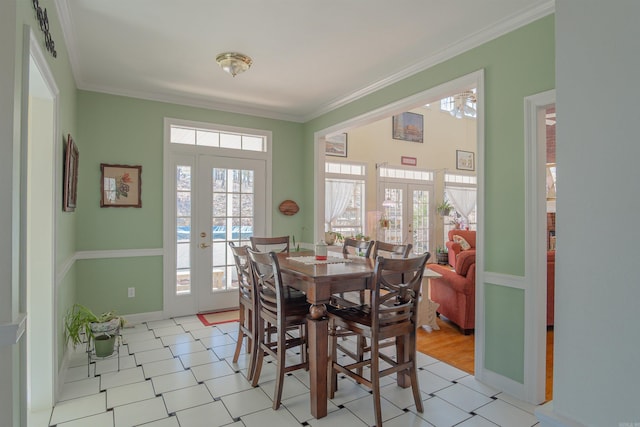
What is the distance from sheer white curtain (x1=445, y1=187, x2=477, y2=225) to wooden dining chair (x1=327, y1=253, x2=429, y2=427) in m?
6.00

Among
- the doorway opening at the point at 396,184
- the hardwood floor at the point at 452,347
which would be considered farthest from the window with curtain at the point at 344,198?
the hardwood floor at the point at 452,347

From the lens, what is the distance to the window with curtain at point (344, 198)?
20.5 ft

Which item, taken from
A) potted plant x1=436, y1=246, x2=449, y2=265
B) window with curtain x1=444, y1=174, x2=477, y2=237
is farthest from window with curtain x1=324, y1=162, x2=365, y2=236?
window with curtain x1=444, y1=174, x2=477, y2=237

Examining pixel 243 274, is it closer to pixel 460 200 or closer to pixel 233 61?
pixel 233 61

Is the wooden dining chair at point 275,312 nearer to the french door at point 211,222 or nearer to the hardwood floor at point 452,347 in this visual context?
the hardwood floor at point 452,347

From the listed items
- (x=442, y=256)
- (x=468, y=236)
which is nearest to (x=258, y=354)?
(x=468, y=236)

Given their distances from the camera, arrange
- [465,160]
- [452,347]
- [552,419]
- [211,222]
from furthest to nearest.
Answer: [465,160] < [211,222] < [452,347] < [552,419]

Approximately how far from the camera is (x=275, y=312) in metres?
2.55

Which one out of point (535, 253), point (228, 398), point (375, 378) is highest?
point (535, 253)

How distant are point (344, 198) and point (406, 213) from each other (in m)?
1.74

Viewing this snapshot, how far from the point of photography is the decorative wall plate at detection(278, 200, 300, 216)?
16.5ft

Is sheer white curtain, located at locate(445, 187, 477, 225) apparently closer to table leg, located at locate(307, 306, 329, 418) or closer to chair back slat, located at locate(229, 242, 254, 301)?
chair back slat, located at locate(229, 242, 254, 301)

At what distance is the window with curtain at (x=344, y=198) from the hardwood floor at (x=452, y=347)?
2.76 meters

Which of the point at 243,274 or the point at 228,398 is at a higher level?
the point at 243,274
